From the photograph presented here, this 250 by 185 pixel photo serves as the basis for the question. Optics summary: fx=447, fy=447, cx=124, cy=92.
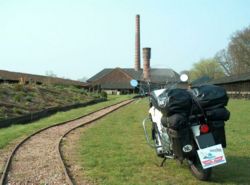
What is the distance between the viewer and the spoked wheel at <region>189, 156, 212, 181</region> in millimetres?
7234

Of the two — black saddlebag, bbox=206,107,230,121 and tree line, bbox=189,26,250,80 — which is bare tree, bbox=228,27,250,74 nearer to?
tree line, bbox=189,26,250,80

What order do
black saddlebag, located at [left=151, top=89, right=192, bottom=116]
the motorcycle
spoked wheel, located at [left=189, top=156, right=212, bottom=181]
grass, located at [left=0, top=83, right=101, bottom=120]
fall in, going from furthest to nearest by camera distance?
grass, located at [left=0, top=83, right=101, bottom=120], spoked wheel, located at [left=189, top=156, right=212, bottom=181], black saddlebag, located at [left=151, top=89, right=192, bottom=116], the motorcycle

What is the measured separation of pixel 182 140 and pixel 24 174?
3.13m

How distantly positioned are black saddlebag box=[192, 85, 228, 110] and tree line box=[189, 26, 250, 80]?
56879mm

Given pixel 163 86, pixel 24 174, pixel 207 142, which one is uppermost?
pixel 163 86

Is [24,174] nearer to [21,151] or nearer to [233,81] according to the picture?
[21,151]

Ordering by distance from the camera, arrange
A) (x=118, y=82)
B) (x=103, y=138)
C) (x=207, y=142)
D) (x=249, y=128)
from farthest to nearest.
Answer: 1. (x=118, y=82)
2. (x=249, y=128)
3. (x=103, y=138)
4. (x=207, y=142)

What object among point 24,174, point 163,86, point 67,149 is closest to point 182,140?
point 163,86

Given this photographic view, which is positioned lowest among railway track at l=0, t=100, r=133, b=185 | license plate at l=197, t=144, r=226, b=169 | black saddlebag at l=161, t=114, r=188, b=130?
railway track at l=0, t=100, r=133, b=185

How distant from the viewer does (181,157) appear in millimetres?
7191

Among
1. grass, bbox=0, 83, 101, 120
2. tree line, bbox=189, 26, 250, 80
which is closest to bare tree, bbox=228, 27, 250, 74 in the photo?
tree line, bbox=189, 26, 250, 80

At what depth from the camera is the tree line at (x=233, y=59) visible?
7650cm

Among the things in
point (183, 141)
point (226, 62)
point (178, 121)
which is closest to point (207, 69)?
point (226, 62)

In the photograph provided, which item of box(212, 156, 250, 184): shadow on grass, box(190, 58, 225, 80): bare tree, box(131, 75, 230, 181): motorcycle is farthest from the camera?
box(190, 58, 225, 80): bare tree
